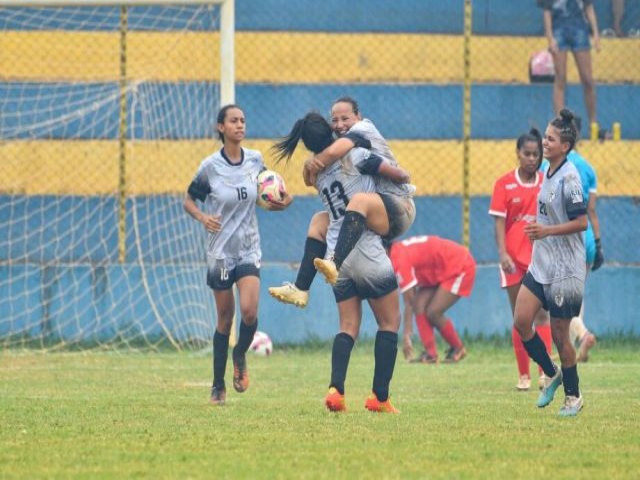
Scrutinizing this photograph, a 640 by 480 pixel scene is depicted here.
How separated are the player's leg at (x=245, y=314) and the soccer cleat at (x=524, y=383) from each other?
2.64m

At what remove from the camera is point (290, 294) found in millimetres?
10203

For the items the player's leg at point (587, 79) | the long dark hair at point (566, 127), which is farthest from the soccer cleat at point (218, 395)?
the player's leg at point (587, 79)

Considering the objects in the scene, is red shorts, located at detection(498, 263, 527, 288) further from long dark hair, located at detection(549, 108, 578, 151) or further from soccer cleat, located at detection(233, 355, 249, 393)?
long dark hair, located at detection(549, 108, 578, 151)

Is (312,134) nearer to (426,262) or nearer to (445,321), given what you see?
(445,321)

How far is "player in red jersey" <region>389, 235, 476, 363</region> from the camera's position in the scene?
53.7 feet

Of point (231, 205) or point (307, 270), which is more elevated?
point (231, 205)

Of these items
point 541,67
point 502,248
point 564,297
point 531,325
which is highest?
point 541,67

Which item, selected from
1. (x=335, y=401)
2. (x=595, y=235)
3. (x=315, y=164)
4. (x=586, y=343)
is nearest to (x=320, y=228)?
(x=315, y=164)

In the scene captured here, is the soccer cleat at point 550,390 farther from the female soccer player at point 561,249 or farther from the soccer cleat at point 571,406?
the soccer cleat at point 571,406

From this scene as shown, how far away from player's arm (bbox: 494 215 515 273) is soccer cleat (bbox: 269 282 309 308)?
337 centimetres

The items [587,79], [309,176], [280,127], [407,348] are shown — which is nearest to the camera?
[309,176]

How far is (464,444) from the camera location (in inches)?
333

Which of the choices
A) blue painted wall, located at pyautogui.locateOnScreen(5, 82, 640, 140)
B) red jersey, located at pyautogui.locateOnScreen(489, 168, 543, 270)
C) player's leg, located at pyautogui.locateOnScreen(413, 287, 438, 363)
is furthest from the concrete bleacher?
red jersey, located at pyautogui.locateOnScreen(489, 168, 543, 270)

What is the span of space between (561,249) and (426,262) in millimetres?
6526
